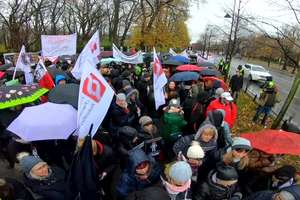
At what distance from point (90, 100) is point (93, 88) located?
14cm

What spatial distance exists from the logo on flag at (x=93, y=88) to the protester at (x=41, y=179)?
0.90 m

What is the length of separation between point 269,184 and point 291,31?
8.71 meters

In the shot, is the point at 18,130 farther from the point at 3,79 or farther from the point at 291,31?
the point at 291,31

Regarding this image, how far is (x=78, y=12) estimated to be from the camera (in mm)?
44750

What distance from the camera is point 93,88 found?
3.87 meters

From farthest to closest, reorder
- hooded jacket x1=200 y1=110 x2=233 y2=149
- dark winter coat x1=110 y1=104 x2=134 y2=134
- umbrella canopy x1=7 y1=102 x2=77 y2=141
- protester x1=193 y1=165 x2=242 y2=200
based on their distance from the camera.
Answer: dark winter coat x1=110 y1=104 x2=134 y2=134, hooded jacket x1=200 y1=110 x2=233 y2=149, umbrella canopy x1=7 y1=102 x2=77 y2=141, protester x1=193 y1=165 x2=242 y2=200

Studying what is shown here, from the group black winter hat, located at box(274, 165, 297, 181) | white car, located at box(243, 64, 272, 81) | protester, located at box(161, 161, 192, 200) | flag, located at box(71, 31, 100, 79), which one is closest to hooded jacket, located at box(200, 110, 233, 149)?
black winter hat, located at box(274, 165, 297, 181)

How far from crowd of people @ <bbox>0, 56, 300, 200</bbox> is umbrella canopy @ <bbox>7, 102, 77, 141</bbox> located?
330 millimetres

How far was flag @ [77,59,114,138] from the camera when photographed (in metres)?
3.72

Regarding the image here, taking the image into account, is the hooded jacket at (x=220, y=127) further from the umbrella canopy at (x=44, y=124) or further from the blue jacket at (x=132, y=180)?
the umbrella canopy at (x=44, y=124)

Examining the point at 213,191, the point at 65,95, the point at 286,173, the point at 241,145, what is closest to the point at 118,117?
the point at 65,95

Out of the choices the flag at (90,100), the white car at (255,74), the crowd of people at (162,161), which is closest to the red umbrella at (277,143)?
the crowd of people at (162,161)

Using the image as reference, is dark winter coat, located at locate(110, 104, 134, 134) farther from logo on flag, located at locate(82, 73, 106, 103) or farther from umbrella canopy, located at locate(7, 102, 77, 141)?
logo on flag, located at locate(82, 73, 106, 103)

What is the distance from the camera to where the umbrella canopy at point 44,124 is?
4309 millimetres
